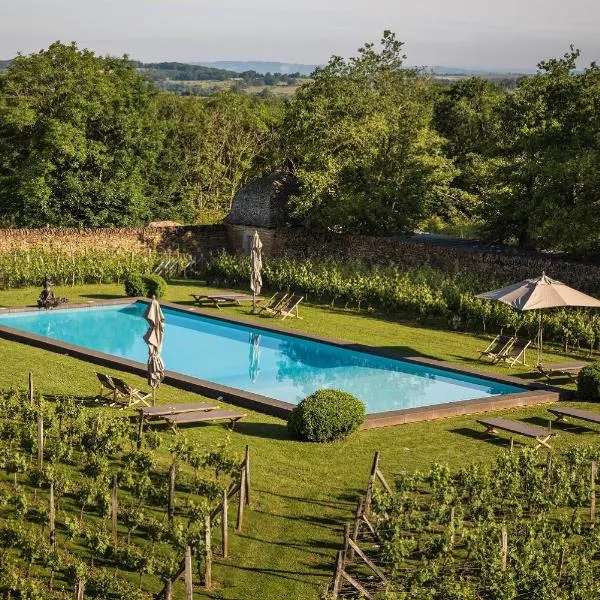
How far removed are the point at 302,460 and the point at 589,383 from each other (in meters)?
6.95

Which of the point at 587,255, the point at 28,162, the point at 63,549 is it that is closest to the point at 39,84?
the point at 28,162

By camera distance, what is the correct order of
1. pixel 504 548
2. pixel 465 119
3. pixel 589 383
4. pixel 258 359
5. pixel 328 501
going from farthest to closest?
pixel 465 119 < pixel 258 359 < pixel 589 383 < pixel 328 501 < pixel 504 548

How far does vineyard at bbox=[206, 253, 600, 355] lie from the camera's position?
2727 centimetres

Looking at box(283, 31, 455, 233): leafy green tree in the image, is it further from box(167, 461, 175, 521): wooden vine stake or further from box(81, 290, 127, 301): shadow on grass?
box(167, 461, 175, 521): wooden vine stake

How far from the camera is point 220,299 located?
3178 centimetres

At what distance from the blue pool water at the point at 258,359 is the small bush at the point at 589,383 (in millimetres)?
1667

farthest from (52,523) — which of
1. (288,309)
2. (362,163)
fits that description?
(362,163)

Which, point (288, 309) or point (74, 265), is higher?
point (74, 265)

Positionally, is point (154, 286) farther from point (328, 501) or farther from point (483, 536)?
point (483, 536)

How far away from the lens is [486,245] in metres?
36.7

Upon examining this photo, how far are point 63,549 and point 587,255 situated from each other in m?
22.5

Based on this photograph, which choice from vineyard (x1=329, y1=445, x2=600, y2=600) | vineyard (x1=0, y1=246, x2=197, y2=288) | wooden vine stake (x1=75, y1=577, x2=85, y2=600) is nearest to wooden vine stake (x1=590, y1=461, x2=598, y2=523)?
vineyard (x1=329, y1=445, x2=600, y2=600)

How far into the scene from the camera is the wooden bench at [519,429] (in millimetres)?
18078

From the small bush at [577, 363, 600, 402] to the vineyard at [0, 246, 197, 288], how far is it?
1699 centimetres
